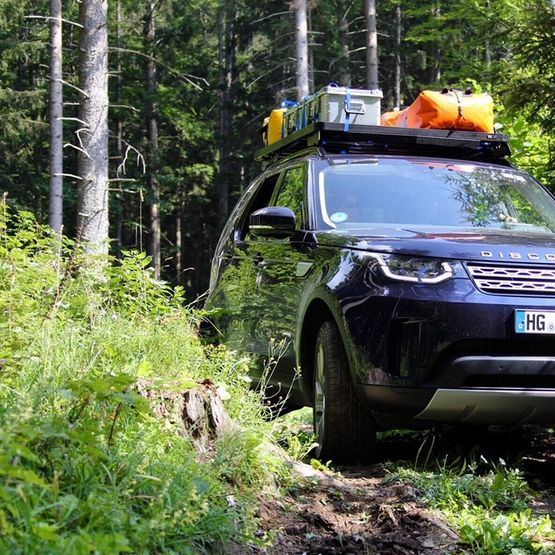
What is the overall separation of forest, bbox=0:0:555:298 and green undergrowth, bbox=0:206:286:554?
20.6 meters

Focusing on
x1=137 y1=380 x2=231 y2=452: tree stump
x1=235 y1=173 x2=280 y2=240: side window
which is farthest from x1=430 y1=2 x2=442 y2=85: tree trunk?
x1=137 y1=380 x2=231 y2=452: tree stump

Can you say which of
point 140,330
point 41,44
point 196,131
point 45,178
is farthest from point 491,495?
point 196,131

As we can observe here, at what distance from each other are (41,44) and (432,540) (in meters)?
24.6

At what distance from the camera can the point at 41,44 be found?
25031 mm

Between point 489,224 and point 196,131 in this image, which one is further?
point 196,131

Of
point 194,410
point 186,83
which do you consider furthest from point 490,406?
point 186,83

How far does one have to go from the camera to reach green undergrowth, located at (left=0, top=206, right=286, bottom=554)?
2.43 metres

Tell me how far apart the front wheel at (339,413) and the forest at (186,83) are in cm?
2045

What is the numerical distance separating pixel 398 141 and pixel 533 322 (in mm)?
2561

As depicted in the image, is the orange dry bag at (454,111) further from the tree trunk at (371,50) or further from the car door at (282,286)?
the tree trunk at (371,50)

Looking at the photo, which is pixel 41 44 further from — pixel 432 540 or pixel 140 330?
pixel 432 540

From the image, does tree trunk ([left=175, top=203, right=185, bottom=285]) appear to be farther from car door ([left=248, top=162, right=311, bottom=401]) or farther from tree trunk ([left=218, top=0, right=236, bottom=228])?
car door ([left=248, top=162, right=311, bottom=401])

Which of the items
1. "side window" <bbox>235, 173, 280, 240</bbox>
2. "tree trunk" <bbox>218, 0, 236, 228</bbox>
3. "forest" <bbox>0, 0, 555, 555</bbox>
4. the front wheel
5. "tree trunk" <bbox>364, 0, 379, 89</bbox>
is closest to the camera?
"forest" <bbox>0, 0, 555, 555</bbox>

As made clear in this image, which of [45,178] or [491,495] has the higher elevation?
[45,178]
